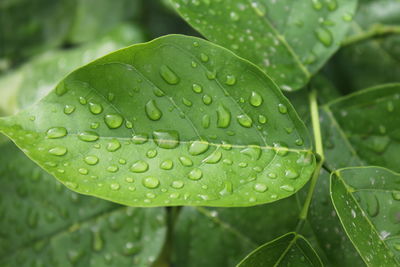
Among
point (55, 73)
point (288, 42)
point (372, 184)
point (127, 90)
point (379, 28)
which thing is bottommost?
point (379, 28)

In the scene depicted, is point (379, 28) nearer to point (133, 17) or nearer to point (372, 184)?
point (372, 184)

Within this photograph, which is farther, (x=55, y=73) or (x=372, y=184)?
(x=55, y=73)

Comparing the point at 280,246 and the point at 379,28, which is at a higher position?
the point at 280,246

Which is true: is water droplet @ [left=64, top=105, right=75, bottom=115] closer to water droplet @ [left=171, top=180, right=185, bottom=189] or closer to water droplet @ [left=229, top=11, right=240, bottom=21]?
water droplet @ [left=171, top=180, right=185, bottom=189]

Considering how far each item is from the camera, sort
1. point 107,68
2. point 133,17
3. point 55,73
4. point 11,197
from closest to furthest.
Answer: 1. point 107,68
2. point 11,197
3. point 55,73
4. point 133,17

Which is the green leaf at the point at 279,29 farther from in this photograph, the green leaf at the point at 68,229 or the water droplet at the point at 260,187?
the green leaf at the point at 68,229

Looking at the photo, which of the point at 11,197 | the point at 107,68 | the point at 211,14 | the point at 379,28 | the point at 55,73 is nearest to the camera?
the point at 107,68

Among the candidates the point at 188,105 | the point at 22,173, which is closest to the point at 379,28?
the point at 188,105

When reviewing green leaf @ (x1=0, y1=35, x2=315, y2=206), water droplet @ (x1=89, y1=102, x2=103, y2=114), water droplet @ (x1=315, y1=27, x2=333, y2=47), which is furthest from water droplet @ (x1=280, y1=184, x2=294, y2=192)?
water droplet @ (x1=315, y1=27, x2=333, y2=47)
